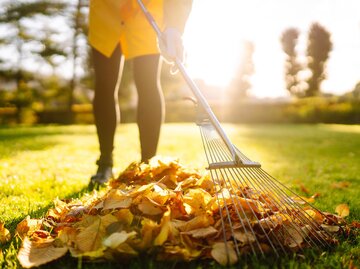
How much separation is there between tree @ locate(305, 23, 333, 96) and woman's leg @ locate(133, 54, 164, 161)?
40460 mm

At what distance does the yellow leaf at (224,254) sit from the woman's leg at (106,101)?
1.49 metres

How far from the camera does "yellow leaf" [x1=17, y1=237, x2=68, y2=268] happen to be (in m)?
1.23

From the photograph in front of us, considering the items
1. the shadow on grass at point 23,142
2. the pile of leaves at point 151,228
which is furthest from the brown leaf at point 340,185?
the shadow on grass at point 23,142

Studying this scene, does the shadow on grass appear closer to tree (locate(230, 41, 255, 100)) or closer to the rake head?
the rake head

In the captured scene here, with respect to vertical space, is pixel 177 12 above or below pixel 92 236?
above

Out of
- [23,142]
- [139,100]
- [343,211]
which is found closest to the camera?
[343,211]

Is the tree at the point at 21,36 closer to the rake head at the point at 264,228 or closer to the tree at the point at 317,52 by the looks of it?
the rake head at the point at 264,228

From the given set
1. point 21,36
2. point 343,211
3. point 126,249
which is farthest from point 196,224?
point 21,36

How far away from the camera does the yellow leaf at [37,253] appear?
1229 mm

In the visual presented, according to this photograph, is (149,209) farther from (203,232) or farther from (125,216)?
(203,232)

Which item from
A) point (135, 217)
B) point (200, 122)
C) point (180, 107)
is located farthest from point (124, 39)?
point (180, 107)

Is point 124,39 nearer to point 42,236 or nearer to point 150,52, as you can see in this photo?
point 150,52

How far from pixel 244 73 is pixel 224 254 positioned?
Result: 45.3 m

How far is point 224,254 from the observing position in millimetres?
1265
